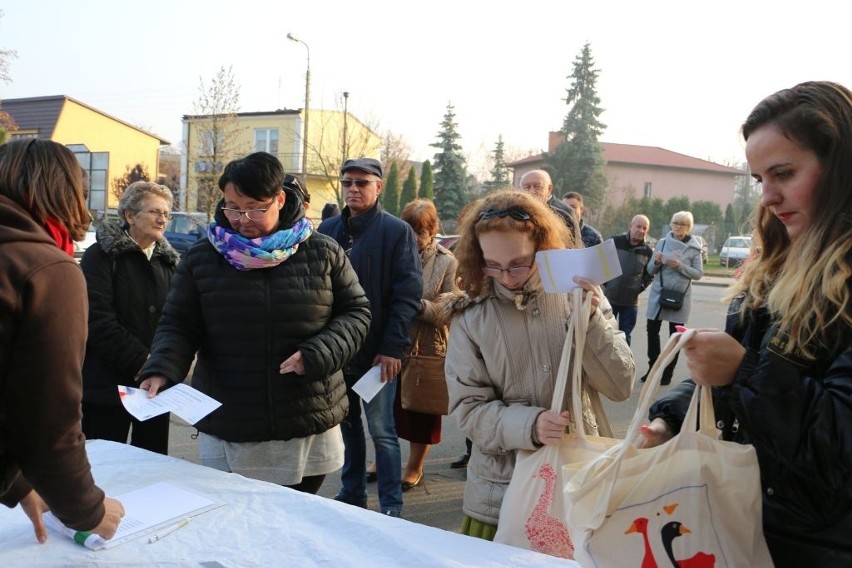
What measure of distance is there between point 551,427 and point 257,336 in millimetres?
1158

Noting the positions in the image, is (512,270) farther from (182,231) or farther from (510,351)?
(182,231)

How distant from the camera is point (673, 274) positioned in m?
7.21

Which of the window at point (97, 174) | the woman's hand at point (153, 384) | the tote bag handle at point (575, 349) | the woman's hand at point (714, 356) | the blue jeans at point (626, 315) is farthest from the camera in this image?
the window at point (97, 174)

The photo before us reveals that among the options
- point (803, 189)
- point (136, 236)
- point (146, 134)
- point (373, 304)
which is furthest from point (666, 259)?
point (146, 134)

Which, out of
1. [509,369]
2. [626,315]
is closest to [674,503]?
[509,369]

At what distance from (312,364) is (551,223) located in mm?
970

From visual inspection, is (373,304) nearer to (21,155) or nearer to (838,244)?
(21,155)

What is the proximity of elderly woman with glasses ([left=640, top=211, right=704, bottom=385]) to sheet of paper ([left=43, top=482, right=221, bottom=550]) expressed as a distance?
20.0 ft

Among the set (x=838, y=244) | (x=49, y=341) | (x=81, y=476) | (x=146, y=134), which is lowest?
(x=81, y=476)

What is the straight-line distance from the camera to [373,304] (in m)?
3.80

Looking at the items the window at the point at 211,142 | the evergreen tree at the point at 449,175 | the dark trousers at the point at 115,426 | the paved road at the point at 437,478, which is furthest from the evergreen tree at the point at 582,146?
the dark trousers at the point at 115,426

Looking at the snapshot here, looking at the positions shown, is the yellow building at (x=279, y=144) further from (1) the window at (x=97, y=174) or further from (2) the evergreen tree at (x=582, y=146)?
(2) the evergreen tree at (x=582, y=146)

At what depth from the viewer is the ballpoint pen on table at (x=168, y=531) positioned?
5.35 ft

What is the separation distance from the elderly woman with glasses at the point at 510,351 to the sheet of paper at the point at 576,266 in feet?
0.62
